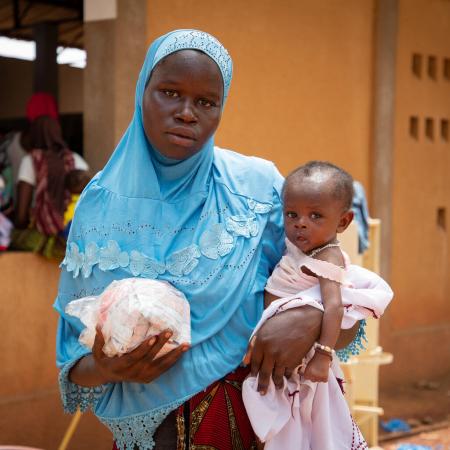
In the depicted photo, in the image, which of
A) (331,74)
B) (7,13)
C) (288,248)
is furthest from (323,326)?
(7,13)

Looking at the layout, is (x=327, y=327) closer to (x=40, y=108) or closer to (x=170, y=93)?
(x=170, y=93)

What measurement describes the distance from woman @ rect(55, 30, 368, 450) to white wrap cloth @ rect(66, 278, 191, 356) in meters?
0.07

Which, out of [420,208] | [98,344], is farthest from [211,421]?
[420,208]

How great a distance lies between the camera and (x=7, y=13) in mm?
10852

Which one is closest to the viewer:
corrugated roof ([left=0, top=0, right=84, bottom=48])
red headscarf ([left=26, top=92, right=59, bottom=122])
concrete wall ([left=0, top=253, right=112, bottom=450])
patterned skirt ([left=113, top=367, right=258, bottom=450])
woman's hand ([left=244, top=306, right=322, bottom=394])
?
woman's hand ([left=244, top=306, right=322, bottom=394])

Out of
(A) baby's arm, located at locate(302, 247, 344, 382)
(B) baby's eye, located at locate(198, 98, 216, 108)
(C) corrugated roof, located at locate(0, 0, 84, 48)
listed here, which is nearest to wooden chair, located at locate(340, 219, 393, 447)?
→ (A) baby's arm, located at locate(302, 247, 344, 382)

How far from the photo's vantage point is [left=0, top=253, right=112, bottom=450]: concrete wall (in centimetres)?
545

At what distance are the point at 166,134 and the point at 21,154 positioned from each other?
396 cm

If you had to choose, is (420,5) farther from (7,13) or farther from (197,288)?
(197,288)

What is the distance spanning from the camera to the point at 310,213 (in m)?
2.29

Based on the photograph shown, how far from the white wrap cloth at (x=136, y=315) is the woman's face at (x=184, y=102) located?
0.39m

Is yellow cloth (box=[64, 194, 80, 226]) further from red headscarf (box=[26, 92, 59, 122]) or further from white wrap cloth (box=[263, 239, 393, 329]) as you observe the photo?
white wrap cloth (box=[263, 239, 393, 329])

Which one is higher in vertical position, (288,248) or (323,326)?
(288,248)

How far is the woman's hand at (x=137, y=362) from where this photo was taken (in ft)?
6.57
